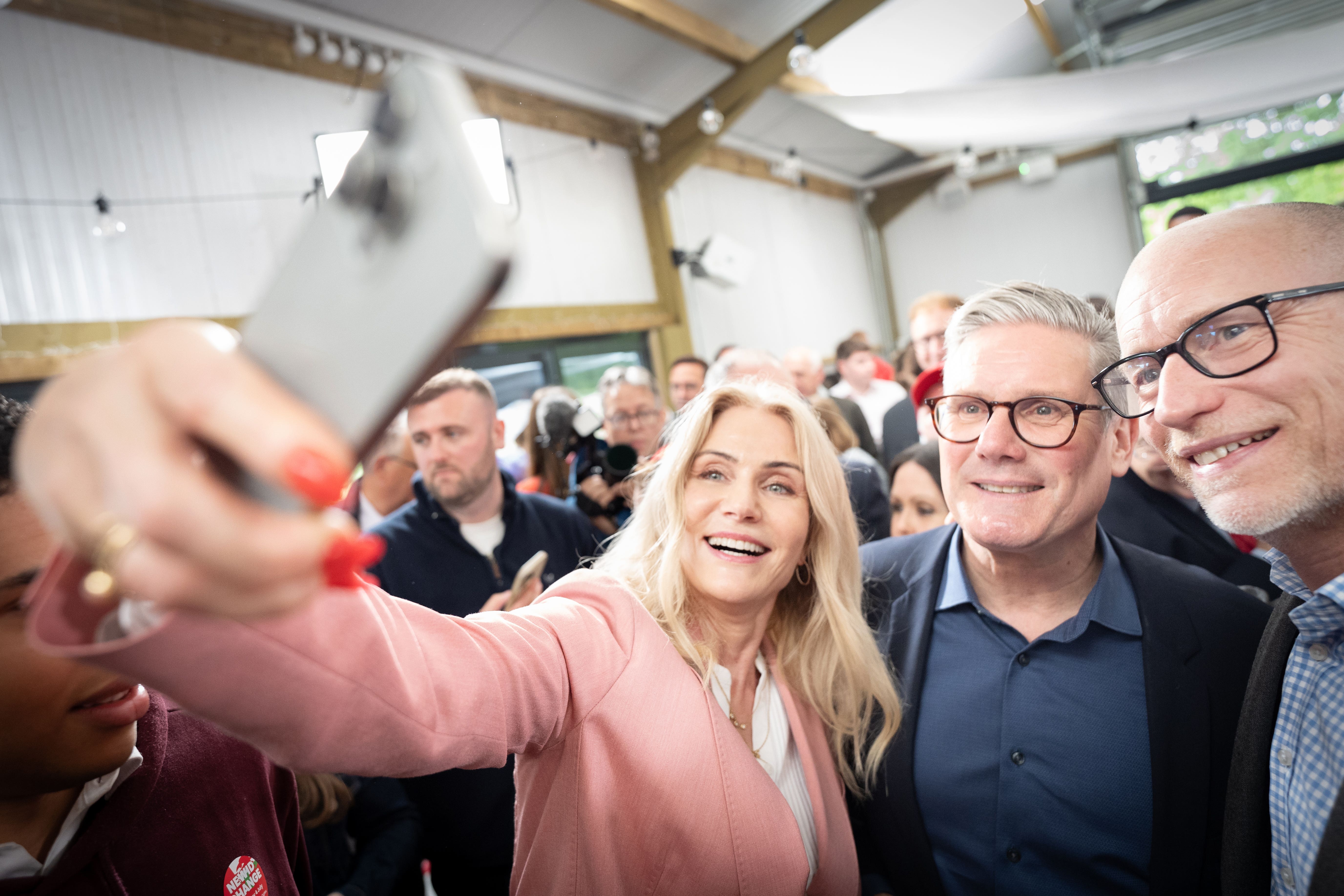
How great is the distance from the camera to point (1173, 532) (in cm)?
188

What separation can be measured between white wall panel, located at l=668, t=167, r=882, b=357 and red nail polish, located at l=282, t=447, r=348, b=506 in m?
7.21

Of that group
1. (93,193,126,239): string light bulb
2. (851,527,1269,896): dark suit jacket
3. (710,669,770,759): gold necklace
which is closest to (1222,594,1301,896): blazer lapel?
(851,527,1269,896): dark suit jacket

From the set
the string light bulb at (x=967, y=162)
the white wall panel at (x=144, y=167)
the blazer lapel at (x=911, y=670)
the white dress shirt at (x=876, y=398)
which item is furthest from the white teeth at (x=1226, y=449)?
the string light bulb at (x=967, y=162)

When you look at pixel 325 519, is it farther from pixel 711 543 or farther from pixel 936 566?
pixel 936 566

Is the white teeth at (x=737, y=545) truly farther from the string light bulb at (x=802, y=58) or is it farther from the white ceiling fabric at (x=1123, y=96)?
the white ceiling fabric at (x=1123, y=96)

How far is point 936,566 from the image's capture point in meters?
1.47

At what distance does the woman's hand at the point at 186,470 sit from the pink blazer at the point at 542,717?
108 mm

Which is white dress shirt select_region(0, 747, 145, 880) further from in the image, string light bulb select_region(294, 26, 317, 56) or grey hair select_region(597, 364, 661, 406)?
string light bulb select_region(294, 26, 317, 56)

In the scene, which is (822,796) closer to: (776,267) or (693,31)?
(693,31)

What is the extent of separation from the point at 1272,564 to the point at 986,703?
19.3 inches

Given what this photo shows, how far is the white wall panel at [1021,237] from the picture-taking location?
10.0 m

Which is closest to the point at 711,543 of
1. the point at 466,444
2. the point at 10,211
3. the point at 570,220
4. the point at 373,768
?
the point at 373,768

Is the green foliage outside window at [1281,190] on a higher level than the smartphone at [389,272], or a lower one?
higher

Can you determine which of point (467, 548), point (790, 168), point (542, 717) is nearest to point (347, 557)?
point (542, 717)
